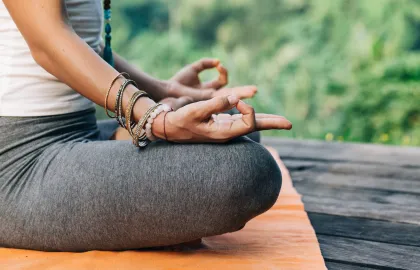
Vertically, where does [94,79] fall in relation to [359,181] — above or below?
above

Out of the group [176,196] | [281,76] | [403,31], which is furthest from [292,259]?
[403,31]

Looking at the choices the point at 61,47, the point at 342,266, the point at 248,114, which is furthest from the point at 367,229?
the point at 61,47

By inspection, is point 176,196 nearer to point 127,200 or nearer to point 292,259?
point 127,200

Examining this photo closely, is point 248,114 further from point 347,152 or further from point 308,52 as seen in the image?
point 308,52

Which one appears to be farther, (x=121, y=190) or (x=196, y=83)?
(x=196, y=83)

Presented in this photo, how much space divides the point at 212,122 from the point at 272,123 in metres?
0.12

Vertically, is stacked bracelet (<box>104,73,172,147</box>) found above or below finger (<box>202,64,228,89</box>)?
above

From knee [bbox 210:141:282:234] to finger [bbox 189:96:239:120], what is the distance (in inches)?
3.6

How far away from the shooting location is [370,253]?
51.0 inches

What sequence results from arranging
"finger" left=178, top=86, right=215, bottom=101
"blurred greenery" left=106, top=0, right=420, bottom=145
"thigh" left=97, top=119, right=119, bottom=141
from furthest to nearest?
1. "blurred greenery" left=106, top=0, right=420, bottom=145
2. "finger" left=178, top=86, right=215, bottom=101
3. "thigh" left=97, top=119, right=119, bottom=141

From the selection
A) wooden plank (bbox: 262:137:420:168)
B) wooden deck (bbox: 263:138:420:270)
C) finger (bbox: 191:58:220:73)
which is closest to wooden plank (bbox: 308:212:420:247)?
wooden deck (bbox: 263:138:420:270)

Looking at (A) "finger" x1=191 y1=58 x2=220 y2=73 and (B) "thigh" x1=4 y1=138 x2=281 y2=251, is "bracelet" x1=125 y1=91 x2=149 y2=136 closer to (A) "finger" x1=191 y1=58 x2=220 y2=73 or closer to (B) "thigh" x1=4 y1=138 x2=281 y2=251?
(B) "thigh" x1=4 y1=138 x2=281 y2=251

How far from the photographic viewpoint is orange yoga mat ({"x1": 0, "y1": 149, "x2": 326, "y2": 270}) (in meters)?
1.15

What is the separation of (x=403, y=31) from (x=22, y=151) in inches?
278
